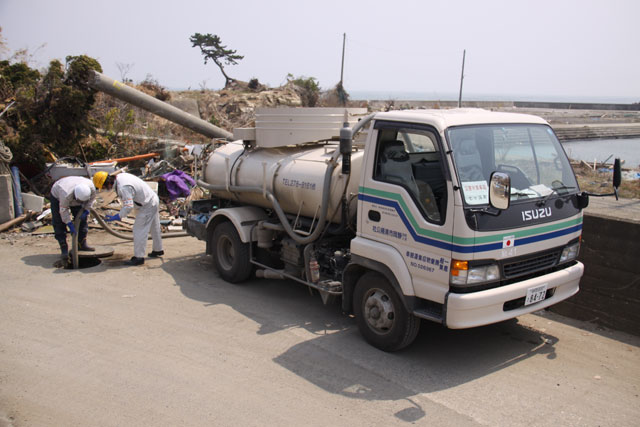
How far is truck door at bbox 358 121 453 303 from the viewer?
4.82 meters

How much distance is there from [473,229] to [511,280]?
824 millimetres

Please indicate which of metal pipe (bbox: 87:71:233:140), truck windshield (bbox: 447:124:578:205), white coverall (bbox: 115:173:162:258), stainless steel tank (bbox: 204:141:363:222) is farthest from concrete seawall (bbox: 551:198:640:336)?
metal pipe (bbox: 87:71:233:140)

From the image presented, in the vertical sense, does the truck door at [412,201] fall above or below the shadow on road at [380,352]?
above

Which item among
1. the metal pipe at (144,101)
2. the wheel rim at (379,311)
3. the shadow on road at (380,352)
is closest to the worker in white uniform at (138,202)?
the shadow on road at (380,352)

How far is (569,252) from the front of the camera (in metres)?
5.48

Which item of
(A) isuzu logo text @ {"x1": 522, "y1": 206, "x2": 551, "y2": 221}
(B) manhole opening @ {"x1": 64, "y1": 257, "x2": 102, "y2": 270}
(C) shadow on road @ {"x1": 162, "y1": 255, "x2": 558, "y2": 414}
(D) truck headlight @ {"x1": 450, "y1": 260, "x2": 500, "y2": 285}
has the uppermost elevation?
(A) isuzu logo text @ {"x1": 522, "y1": 206, "x2": 551, "y2": 221}

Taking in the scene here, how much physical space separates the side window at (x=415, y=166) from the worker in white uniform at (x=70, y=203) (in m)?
5.42

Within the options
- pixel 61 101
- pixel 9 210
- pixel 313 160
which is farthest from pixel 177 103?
pixel 313 160

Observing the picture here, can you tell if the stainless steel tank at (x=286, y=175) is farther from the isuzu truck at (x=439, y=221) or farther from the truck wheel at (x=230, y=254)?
the truck wheel at (x=230, y=254)

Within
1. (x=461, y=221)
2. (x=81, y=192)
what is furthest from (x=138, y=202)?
(x=461, y=221)

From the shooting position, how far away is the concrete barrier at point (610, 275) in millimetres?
5875

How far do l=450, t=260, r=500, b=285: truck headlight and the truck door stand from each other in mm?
83

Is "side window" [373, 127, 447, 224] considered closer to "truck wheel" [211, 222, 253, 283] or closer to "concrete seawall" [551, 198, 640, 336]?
"concrete seawall" [551, 198, 640, 336]

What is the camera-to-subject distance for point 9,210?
36.2ft
